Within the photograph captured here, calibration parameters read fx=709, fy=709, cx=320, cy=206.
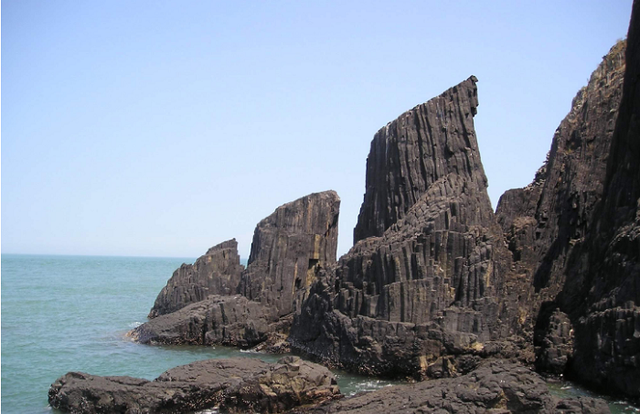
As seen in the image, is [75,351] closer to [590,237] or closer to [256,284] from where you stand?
[256,284]

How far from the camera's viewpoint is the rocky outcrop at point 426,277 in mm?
26969

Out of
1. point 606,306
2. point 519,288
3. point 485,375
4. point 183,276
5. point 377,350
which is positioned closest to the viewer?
point 485,375

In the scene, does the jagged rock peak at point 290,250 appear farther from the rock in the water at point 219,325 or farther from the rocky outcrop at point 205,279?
the rocky outcrop at point 205,279

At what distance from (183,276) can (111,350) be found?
8.69 metres

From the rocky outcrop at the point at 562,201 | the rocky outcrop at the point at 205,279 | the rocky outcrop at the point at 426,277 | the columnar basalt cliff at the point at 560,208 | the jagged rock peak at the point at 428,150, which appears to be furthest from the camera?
the rocky outcrop at the point at 205,279

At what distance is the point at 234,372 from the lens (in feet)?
83.0

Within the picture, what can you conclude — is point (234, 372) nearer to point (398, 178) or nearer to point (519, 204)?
point (398, 178)

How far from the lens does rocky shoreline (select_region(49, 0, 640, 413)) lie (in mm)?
22875

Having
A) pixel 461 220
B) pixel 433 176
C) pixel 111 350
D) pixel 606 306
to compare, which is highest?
pixel 433 176

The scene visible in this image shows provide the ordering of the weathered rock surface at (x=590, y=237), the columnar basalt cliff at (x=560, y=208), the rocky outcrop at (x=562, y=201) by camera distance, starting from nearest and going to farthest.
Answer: the weathered rock surface at (x=590, y=237) < the columnar basalt cliff at (x=560, y=208) < the rocky outcrop at (x=562, y=201)

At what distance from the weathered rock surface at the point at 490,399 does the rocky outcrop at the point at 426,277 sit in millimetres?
5512

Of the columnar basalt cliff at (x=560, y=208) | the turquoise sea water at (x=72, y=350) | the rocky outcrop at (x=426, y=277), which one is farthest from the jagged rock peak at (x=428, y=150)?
the turquoise sea water at (x=72, y=350)

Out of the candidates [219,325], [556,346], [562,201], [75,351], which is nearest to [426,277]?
[556,346]

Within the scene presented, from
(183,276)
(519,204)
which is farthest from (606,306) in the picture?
(183,276)
